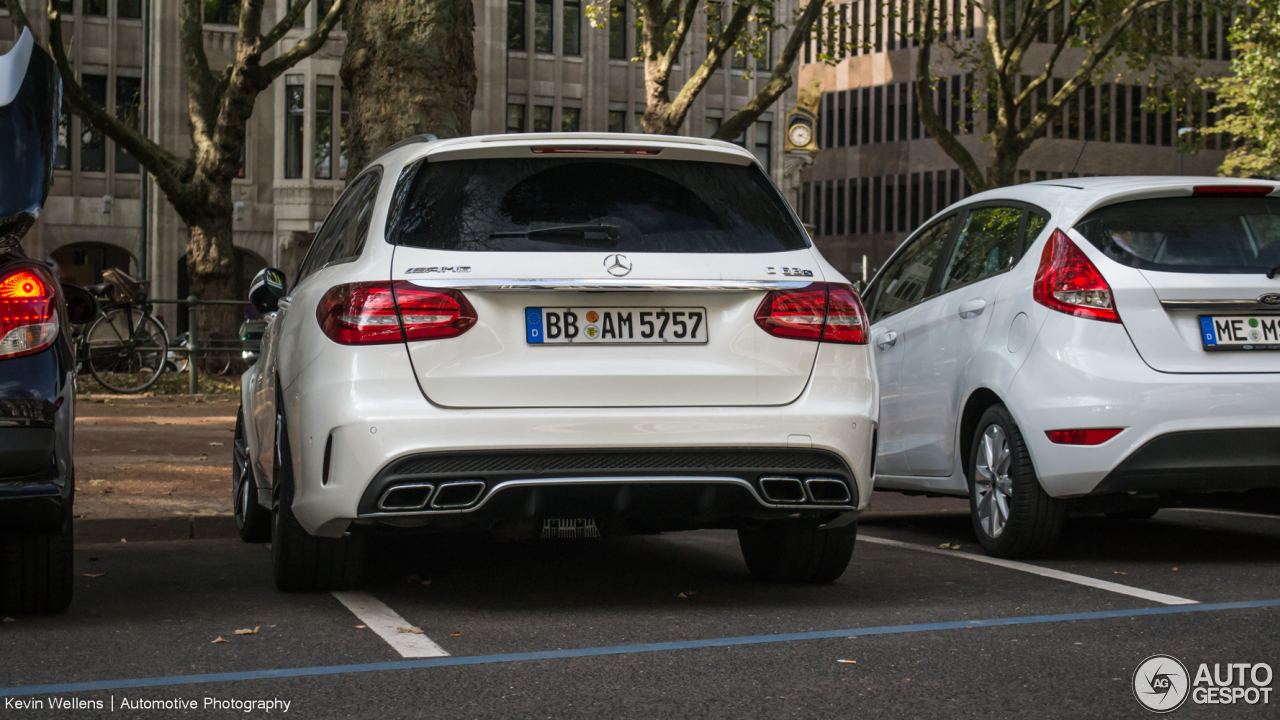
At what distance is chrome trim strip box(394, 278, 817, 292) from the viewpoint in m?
5.22

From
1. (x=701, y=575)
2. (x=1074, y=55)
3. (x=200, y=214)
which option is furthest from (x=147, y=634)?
(x=1074, y=55)

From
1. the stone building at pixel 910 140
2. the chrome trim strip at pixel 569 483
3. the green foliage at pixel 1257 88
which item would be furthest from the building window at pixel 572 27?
the chrome trim strip at pixel 569 483

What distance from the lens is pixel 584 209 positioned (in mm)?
5535

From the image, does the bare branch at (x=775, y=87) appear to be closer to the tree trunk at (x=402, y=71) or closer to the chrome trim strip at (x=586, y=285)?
the tree trunk at (x=402, y=71)

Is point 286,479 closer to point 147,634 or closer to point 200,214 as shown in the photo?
point 147,634

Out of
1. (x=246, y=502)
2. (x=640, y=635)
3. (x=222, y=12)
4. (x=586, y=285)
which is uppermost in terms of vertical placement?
(x=222, y=12)

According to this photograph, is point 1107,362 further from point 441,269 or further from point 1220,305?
point 441,269

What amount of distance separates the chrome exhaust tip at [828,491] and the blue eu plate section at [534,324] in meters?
1.02

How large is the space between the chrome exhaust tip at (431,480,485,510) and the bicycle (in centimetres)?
1571

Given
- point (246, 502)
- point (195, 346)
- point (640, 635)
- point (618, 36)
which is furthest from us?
point (618, 36)

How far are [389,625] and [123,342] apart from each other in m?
16.3

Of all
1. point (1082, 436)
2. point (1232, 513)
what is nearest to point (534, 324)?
point (1082, 436)

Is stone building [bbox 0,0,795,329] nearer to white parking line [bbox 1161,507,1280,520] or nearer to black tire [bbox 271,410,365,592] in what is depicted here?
white parking line [bbox 1161,507,1280,520]

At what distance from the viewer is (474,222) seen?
543 centimetres
